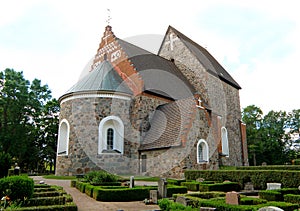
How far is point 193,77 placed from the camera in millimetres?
23688

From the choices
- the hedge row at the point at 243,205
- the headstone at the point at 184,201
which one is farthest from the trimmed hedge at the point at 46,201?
the hedge row at the point at 243,205

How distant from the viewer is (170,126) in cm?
1543

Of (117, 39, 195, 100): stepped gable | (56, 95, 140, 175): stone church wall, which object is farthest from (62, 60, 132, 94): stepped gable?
(117, 39, 195, 100): stepped gable

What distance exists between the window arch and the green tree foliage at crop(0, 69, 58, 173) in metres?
11.1

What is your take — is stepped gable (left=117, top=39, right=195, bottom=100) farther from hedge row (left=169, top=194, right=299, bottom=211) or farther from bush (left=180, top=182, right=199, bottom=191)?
hedge row (left=169, top=194, right=299, bottom=211)

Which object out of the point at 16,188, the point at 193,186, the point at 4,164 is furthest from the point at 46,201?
the point at 193,186

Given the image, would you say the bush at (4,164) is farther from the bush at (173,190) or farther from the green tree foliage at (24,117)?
the green tree foliage at (24,117)

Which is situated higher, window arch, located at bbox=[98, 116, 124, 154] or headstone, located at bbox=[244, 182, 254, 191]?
window arch, located at bbox=[98, 116, 124, 154]

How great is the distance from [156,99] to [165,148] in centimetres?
458

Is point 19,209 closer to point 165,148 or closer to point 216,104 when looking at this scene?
point 165,148

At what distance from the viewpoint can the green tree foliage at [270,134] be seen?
3450 centimetres

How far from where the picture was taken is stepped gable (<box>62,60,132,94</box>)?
16122 mm

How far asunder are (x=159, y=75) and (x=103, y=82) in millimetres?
5954

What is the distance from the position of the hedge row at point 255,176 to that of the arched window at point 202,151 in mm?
1913
